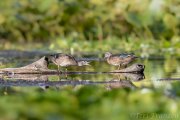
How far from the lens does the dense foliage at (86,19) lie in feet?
24.2

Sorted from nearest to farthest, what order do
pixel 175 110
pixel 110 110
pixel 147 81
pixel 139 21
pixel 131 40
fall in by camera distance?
pixel 110 110 → pixel 175 110 → pixel 147 81 → pixel 131 40 → pixel 139 21

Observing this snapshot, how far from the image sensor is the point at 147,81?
3205 millimetres

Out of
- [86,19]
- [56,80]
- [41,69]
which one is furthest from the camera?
[86,19]

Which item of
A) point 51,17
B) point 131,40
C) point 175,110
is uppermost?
point 51,17

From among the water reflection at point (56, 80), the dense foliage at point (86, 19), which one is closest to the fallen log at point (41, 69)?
the water reflection at point (56, 80)

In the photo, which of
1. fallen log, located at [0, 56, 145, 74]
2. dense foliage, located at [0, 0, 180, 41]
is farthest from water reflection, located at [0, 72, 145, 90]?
dense foliage, located at [0, 0, 180, 41]

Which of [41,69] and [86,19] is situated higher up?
[86,19]

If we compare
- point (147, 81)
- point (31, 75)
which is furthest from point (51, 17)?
point (147, 81)

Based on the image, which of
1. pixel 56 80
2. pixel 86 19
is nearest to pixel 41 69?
pixel 56 80

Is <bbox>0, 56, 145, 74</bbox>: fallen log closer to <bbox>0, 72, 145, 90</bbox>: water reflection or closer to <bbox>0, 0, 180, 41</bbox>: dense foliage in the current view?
<bbox>0, 72, 145, 90</bbox>: water reflection

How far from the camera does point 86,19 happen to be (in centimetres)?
799

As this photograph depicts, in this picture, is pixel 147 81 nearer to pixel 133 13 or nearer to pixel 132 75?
pixel 132 75

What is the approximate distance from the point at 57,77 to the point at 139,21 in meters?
3.94

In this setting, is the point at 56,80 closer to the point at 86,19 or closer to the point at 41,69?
the point at 41,69
